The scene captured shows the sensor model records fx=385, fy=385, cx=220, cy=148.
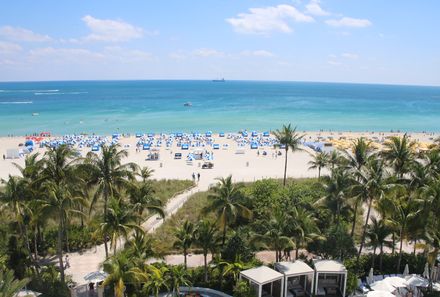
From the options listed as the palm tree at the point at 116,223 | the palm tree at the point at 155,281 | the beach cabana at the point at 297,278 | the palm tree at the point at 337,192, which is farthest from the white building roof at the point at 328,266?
the palm tree at the point at 116,223

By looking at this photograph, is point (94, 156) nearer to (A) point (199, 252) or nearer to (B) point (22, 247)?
(B) point (22, 247)

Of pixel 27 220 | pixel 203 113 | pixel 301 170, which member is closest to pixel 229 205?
pixel 27 220

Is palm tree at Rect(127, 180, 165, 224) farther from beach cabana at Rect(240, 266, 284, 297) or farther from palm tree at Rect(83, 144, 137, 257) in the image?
beach cabana at Rect(240, 266, 284, 297)

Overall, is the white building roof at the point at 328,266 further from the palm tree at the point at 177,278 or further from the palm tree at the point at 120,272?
the palm tree at the point at 120,272

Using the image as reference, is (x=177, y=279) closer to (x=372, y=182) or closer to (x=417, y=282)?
(x=372, y=182)

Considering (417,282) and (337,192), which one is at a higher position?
(337,192)

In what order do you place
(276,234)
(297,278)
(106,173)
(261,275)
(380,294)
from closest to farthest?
1. (380,294)
2. (261,275)
3. (276,234)
4. (297,278)
5. (106,173)

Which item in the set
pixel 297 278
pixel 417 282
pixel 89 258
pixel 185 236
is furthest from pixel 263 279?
pixel 89 258

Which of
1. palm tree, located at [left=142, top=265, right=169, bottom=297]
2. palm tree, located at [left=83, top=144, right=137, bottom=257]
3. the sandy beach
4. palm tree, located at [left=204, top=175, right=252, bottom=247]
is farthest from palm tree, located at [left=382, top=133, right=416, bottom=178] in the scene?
palm tree, located at [left=83, top=144, right=137, bottom=257]
